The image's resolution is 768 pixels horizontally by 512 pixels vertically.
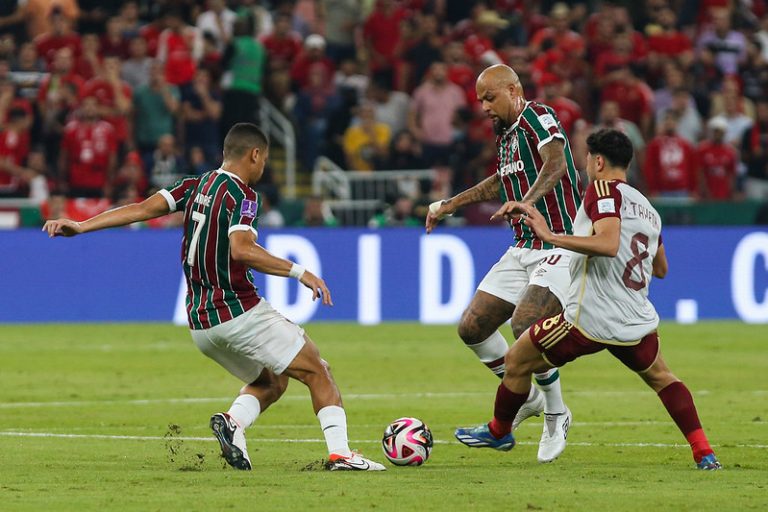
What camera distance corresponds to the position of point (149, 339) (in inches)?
727

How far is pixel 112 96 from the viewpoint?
22125mm

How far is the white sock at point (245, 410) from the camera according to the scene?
29.3 feet

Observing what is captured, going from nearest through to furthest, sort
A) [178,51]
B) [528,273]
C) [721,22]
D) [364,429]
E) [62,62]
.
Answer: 1. [528,273]
2. [364,429]
3. [62,62]
4. [178,51]
5. [721,22]

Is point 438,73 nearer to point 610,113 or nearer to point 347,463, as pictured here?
point 610,113

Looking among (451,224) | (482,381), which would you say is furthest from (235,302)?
(451,224)

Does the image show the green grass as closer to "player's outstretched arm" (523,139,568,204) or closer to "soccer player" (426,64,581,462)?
"soccer player" (426,64,581,462)

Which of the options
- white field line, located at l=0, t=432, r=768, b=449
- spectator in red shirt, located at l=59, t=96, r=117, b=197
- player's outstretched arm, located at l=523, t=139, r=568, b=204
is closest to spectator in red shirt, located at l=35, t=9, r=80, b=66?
spectator in red shirt, located at l=59, t=96, r=117, b=197

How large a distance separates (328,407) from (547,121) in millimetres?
2589

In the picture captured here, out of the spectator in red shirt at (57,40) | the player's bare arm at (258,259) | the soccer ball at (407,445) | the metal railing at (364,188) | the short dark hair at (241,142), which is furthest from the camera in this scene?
the spectator in red shirt at (57,40)

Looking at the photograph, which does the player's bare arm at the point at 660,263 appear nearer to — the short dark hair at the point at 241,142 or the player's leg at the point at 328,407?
the player's leg at the point at 328,407

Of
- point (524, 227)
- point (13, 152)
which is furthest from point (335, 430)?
point (13, 152)

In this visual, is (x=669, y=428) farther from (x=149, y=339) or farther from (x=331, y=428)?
(x=149, y=339)

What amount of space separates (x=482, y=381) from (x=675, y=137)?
922 cm

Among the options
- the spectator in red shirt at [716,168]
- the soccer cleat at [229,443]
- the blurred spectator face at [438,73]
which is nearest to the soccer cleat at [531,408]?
the soccer cleat at [229,443]
